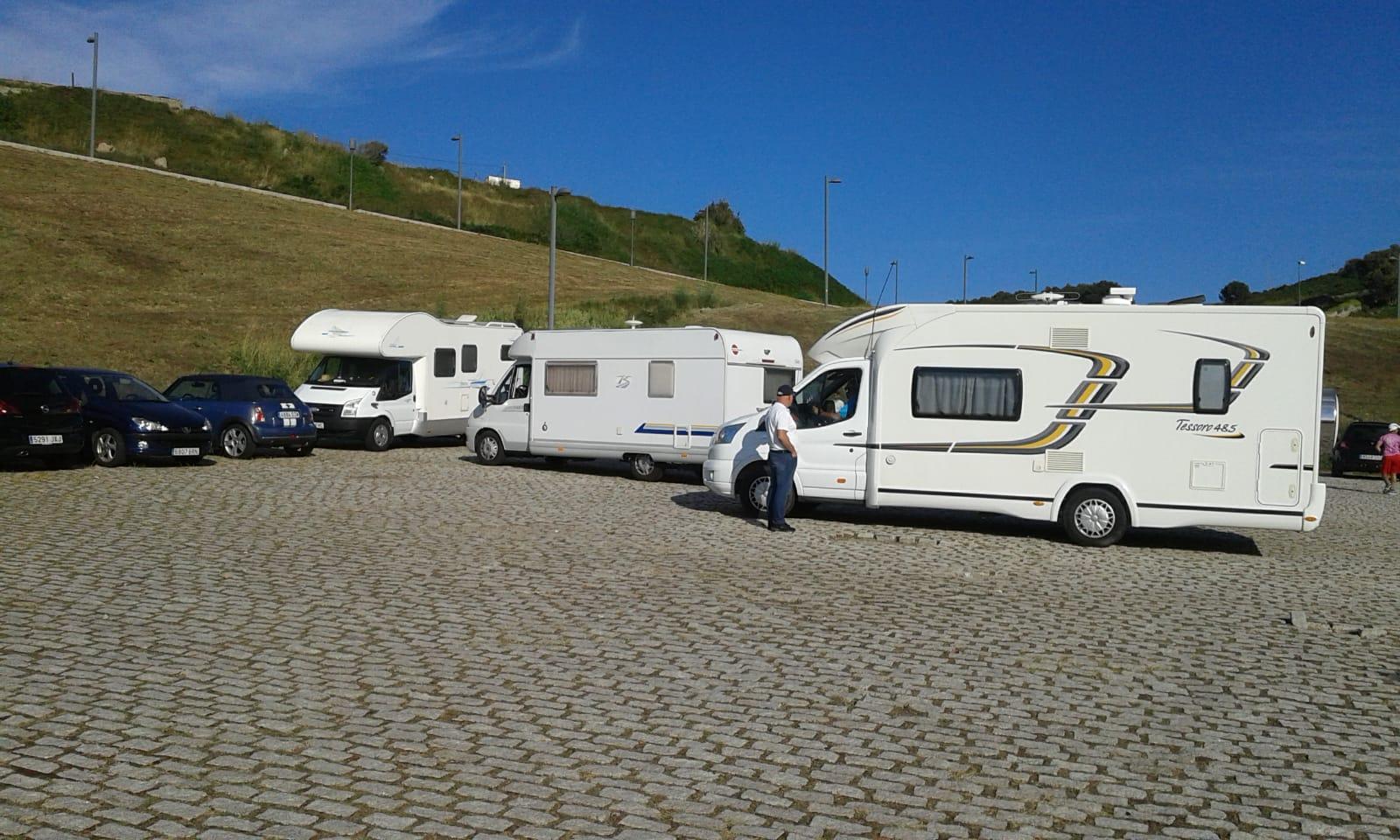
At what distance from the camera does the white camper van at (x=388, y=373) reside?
Answer: 24.3 metres

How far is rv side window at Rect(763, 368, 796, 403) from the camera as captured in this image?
20.7m

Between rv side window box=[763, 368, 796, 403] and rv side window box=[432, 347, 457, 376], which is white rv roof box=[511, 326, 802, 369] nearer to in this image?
rv side window box=[763, 368, 796, 403]

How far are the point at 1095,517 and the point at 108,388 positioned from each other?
15.3 metres

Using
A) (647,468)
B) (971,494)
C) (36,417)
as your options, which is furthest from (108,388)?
(971,494)

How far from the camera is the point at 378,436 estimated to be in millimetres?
24594

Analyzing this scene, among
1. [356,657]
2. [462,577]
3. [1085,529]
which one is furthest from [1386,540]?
[356,657]

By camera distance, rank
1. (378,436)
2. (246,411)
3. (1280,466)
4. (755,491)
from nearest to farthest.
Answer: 1. (1280,466)
2. (755,491)
3. (246,411)
4. (378,436)

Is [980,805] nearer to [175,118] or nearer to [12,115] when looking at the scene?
[12,115]

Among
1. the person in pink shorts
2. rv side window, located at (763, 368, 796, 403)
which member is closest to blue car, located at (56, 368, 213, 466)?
rv side window, located at (763, 368, 796, 403)

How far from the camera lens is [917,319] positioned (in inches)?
587

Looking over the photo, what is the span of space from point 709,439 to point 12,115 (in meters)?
76.4

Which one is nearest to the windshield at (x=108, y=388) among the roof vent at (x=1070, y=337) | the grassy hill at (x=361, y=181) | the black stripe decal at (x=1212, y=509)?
the roof vent at (x=1070, y=337)

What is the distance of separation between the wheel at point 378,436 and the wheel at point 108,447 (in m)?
6.03

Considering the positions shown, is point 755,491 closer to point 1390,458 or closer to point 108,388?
point 108,388
